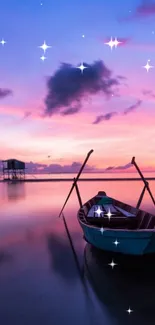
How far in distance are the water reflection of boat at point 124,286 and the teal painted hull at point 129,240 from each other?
28.4 inches

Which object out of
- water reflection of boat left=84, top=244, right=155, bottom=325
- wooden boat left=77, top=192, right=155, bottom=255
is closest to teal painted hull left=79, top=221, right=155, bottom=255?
wooden boat left=77, top=192, right=155, bottom=255

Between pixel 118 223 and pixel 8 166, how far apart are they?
90075 millimetres

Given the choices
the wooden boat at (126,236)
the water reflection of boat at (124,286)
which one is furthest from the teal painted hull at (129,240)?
the water reflection of boat at (124,286)

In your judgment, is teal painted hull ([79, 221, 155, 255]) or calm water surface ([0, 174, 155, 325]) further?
teal painted hull ([79, 221, 155, 255])

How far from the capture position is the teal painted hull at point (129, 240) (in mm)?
9484

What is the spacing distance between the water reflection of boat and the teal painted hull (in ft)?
2.36

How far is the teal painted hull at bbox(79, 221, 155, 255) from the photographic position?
948 cm

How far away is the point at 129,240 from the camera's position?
31.7 feet

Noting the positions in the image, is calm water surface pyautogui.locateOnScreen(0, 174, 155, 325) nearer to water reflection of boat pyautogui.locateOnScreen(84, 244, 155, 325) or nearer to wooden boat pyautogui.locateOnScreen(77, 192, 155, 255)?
water reflection of boat pyautogui.locateOnScreen(84, 244, 155, 325)

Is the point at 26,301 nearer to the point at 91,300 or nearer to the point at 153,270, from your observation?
Answer: the point at 91,300

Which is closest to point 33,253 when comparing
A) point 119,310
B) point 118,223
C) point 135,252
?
point 118,223

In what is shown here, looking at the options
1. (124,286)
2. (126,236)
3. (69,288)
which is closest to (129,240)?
(126,236)

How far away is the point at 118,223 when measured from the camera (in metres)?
13.0

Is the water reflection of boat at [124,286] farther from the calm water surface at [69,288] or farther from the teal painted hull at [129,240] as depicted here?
the teal painted hull at [129,240]
